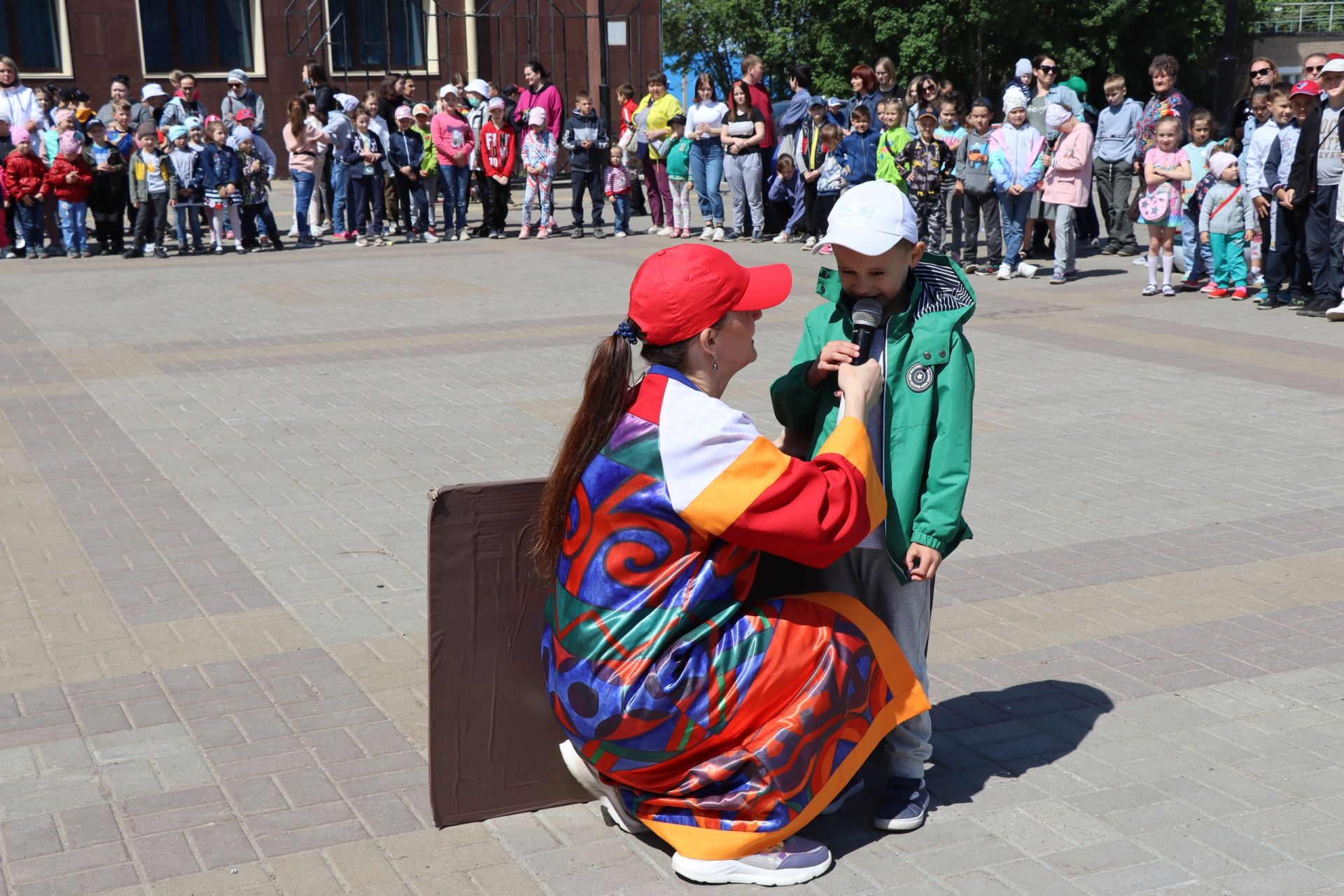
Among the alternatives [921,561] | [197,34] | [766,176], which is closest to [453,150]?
[766,176]

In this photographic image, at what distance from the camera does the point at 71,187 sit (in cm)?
1669

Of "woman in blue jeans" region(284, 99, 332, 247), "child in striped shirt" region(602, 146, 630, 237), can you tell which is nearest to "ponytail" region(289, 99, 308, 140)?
"woman in blue jeans" region(284, 99, 332, 247)

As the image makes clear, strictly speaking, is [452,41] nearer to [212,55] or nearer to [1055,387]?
[212,55]

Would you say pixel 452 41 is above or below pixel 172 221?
above

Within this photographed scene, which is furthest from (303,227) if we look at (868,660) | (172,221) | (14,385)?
(868,660)

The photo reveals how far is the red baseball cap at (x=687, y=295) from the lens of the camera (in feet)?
10.5

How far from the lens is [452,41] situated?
30.4 m

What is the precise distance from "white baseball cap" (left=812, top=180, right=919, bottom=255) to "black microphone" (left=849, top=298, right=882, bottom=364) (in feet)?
0.41

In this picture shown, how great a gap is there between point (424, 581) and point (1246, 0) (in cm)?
4624

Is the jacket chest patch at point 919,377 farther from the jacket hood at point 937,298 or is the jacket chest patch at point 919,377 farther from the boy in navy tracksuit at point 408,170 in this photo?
the boy in navy tracksuit at point 408,170

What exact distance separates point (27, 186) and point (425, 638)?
539 inches

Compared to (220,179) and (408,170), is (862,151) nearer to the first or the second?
(408,170)

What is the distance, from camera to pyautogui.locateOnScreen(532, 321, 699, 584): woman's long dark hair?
10.6 ft

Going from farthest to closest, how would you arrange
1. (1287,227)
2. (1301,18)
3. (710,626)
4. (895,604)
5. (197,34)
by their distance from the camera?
(1301,18) → (197,34) → (1287,227) → (895,604) → (710,626)
